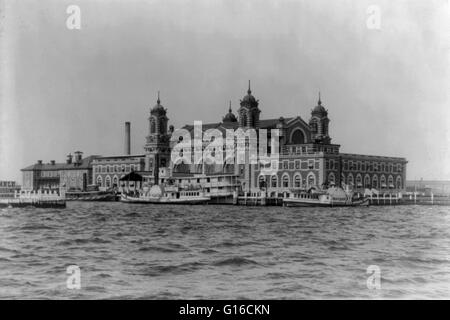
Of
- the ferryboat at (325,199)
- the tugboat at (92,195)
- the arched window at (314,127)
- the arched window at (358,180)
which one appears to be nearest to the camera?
the ferryboat at (325,199)

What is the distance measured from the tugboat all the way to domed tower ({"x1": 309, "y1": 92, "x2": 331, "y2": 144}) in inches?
1334

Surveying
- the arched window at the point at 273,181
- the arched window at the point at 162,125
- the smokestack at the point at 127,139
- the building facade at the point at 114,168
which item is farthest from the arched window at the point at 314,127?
the building facade at the point at 114,168

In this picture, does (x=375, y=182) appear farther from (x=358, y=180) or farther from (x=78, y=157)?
(x=78, y=157)

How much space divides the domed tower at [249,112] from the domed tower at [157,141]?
19.0 m

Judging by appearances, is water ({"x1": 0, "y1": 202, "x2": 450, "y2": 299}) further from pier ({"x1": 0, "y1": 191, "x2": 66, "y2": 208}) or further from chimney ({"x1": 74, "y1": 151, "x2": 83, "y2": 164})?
chimney ({"x1": 74, "y1": 151, "x2": 83, "y2": 164})

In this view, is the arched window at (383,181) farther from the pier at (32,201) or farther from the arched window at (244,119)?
the pier at (32,201)

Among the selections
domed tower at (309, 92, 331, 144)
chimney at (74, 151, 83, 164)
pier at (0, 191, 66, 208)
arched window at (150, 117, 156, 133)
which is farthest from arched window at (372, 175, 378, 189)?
chimney at (74, 151, 83, 164)

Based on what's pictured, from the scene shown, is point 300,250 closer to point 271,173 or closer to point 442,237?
point 442,237

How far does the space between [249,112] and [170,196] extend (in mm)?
20106

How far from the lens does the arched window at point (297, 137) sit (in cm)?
10544

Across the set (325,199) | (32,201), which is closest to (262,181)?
(325,199)

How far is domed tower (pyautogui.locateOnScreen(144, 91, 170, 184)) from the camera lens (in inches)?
4678

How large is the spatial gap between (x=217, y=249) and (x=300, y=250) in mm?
3294
